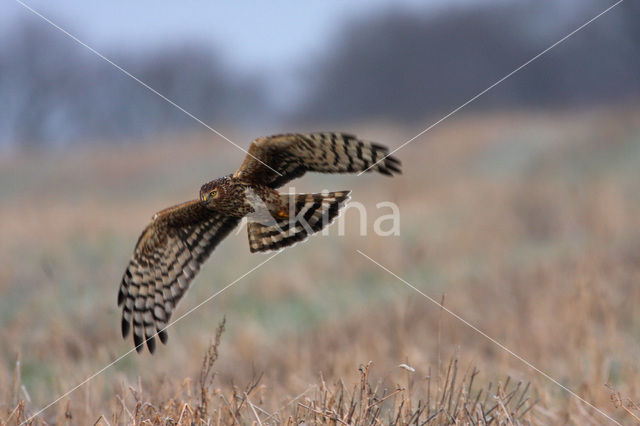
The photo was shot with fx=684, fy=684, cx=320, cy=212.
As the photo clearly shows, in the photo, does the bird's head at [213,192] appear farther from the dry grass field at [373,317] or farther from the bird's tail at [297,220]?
the dry grass field at [373,317]

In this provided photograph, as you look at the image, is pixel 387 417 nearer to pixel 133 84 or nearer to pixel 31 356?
pixel 31 356

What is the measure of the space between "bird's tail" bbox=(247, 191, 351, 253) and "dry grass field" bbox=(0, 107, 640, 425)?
732 millimetres

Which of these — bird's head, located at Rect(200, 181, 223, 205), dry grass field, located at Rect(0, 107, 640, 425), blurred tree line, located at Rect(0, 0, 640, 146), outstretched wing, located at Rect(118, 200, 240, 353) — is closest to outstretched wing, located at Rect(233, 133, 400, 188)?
bird's head, located at Rect(200, 181, 223, 205)

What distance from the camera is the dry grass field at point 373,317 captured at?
3430mm

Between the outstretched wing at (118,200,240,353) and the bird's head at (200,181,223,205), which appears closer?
the bird's head at (200,181,223,205)

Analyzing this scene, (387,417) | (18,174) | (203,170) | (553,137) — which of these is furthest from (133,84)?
(387,417)

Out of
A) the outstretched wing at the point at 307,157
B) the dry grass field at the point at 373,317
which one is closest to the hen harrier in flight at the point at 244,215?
the outstretched wing at the point at 307,157

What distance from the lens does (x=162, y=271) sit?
4160mm

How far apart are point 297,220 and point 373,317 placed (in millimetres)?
3727

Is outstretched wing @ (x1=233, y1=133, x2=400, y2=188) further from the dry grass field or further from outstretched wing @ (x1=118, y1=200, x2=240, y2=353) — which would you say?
the dry grass field

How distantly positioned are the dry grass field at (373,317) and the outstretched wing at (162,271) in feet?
1.15

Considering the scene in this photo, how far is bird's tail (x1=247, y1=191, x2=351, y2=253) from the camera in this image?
3.53m

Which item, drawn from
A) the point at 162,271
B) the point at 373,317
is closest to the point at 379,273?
the point at 373,317

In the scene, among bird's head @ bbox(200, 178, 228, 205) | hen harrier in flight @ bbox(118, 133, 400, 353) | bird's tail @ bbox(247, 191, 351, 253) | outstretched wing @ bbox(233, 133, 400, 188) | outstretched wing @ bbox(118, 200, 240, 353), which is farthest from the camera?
outstretched wing @ bbox(118, 200, 240, 353)
